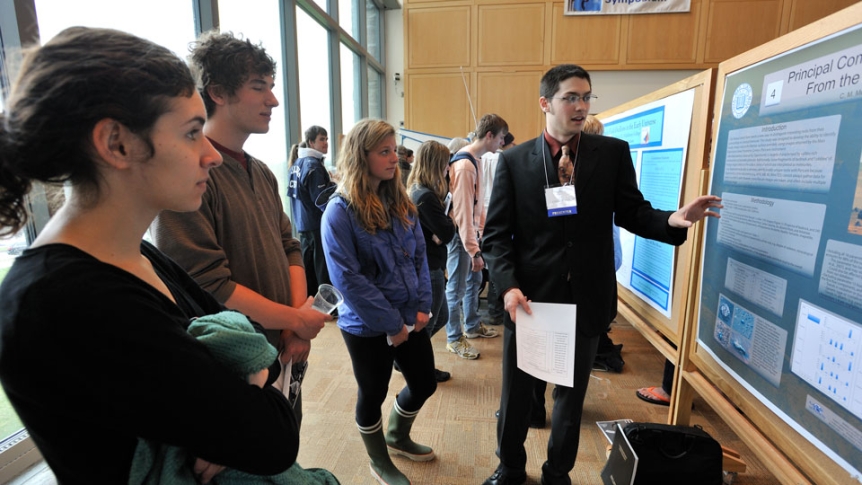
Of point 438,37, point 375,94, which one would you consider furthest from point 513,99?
point 375,94

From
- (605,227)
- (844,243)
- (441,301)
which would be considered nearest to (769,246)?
(844,243)

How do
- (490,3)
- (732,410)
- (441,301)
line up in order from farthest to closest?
(490,3) < (441,301) < (732,410)

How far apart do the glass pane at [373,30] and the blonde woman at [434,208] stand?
17.7 feet

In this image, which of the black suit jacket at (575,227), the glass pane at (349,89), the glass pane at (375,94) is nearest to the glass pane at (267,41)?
the glass pane at (349,89)

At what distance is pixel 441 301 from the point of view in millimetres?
2400

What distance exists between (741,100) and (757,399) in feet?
3.30

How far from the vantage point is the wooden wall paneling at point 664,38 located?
6762mm

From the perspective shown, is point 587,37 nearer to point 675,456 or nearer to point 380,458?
point 675,456

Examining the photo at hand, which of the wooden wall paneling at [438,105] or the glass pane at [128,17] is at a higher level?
the wooden wall paneling at [438,105]

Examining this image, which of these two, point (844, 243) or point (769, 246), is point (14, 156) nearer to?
point (844, 243)

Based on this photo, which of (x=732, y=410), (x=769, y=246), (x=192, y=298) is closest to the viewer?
(x=192, y=298)

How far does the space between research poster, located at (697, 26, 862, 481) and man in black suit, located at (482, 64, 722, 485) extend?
26 cm

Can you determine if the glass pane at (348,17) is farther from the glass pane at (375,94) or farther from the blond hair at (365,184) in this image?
the blond hair at (365,184)

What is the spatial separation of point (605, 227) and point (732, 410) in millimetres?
777
